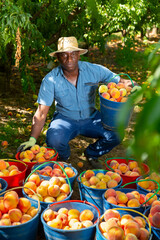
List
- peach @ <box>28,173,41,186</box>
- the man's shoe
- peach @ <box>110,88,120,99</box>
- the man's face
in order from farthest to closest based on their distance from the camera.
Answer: the man's shoe < the man's face < peach @ <box>110,88,120,99</box> < peach @ <box>28,173,41,186</box>

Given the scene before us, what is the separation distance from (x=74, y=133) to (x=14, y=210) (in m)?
1.49

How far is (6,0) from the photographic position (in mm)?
2879

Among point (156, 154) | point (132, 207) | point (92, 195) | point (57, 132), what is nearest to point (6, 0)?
point (57, 132)

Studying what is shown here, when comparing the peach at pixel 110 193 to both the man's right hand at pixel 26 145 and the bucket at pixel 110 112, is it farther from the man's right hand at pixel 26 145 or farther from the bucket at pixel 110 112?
the man's right hand at pixel 26 145

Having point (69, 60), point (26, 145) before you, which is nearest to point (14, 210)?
point (26, 145)

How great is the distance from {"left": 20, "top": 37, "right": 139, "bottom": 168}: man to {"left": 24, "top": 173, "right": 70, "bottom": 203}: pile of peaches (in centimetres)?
86

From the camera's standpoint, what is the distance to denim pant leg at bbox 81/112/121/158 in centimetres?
326

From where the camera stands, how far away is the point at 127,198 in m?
2.14

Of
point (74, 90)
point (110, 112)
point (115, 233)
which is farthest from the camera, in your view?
point (74, 90)

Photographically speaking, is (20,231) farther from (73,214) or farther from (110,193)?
(110,193)

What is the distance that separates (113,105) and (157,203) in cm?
105

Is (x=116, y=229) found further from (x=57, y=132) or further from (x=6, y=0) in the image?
(x=6, y=0)

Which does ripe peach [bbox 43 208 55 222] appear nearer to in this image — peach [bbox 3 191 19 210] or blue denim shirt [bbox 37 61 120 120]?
peach [bbox 3 191 19 210]

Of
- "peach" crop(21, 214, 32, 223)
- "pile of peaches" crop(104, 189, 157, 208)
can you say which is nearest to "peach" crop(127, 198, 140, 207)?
"pile of peaches" crop(104, 189, 157, 208)
